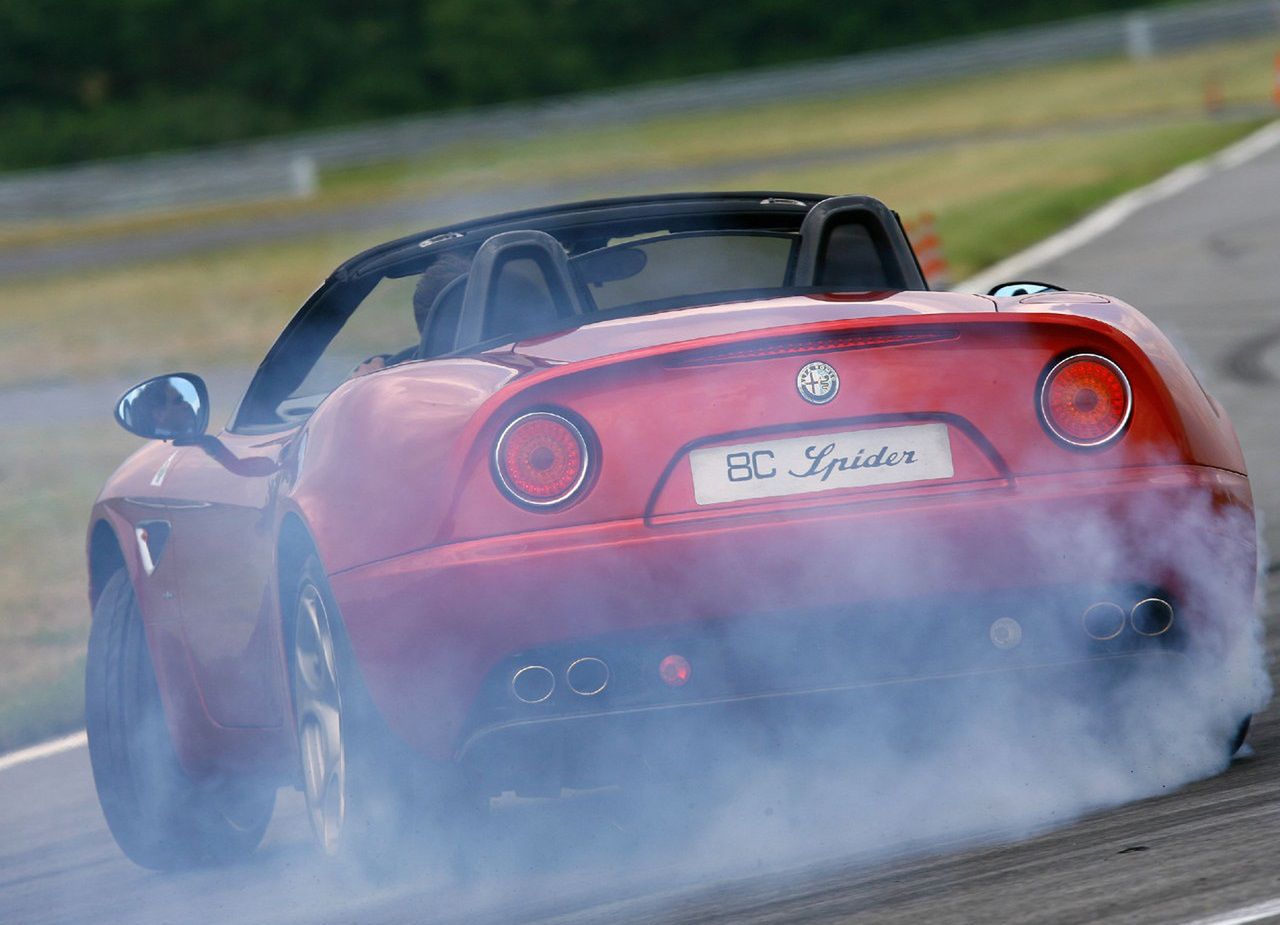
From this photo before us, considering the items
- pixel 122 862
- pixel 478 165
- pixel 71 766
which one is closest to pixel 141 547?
pixel 122 862

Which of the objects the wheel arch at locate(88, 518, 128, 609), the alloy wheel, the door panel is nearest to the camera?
the alloy wheel

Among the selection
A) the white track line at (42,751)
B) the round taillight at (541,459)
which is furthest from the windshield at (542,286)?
the white track line at (42,751)

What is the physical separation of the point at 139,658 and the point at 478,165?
30.9 meters

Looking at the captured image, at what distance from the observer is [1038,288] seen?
502 cm

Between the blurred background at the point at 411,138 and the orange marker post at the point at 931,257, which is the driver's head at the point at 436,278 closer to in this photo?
the blurred background at the point at 411,138

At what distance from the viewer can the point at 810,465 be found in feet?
12.3

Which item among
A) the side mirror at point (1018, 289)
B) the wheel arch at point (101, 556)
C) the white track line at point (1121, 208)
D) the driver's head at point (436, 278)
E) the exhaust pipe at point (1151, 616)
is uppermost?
the driver's head at point (436, 278)

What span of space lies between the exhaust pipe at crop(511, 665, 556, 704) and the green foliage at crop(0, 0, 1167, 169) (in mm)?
43534

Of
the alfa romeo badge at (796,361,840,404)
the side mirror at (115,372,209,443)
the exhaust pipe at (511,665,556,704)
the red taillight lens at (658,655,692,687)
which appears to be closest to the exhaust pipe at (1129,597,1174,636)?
the alfa romeo badge at (796,361,840,404)

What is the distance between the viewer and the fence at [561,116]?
35.4 metres

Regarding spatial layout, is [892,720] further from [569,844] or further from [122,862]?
[122,862]

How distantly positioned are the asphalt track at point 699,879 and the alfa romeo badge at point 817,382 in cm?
83

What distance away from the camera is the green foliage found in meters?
46.7

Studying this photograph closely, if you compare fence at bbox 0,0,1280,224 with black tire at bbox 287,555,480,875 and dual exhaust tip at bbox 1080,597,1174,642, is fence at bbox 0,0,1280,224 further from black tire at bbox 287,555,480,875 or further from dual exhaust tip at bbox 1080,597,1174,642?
dual exhaust tip at bbox 1080,597,1174,642
